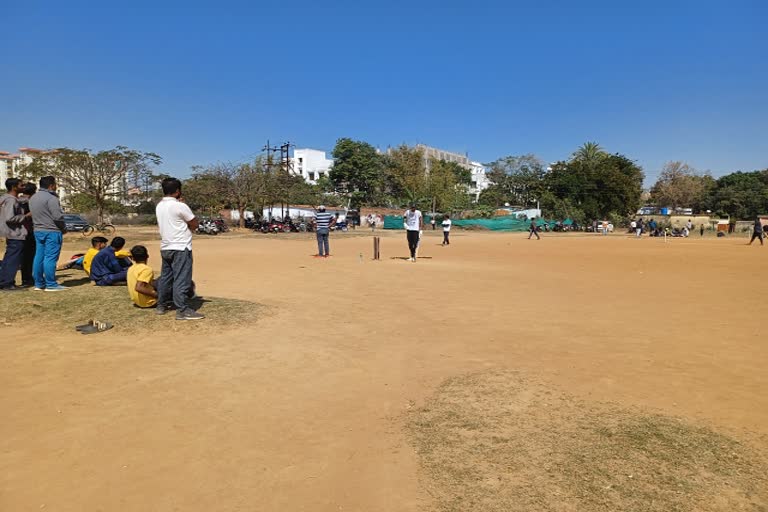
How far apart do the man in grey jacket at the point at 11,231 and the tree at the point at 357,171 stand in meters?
58.4

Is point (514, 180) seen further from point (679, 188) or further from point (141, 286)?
point (141, 286)

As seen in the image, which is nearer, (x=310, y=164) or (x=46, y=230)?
(x=46, y=230)

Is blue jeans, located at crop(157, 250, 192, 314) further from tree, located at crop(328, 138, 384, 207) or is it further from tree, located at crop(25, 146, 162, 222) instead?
tree, located at crop(328, 138, 384, 207)

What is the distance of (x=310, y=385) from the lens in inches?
159

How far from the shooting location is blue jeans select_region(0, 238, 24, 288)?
6.95 meters

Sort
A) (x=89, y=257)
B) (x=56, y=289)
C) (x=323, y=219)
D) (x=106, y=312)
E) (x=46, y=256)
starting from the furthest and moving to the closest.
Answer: (x=323, y=219), (x=89, y=257), (x=56, y=289), (x=46, y=256), (x=106, y=312)

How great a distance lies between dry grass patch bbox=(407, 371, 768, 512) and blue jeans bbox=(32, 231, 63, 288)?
644 centimetres

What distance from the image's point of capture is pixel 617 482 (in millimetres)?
2586

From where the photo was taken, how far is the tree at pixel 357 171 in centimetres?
6625

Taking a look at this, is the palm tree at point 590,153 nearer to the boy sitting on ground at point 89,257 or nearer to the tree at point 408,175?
the tree at point 408,175

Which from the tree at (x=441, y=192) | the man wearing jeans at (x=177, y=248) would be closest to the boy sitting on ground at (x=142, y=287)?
the man wearing jeans at (x=177, y=248)

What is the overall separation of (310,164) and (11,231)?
8197 cm

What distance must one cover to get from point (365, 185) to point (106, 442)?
66.1 metres

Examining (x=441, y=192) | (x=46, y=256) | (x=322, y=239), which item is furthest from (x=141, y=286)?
Answer: (x=441, y=192)
